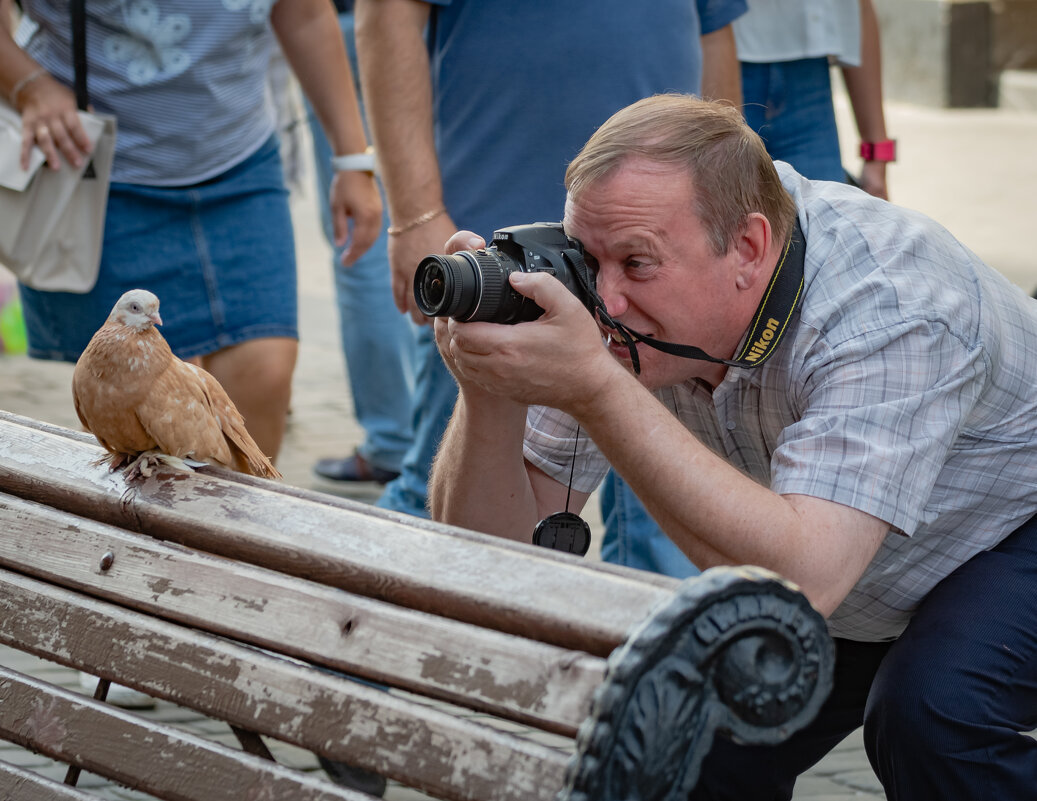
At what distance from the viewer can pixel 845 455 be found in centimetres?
179

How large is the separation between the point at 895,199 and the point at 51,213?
23.0 feet

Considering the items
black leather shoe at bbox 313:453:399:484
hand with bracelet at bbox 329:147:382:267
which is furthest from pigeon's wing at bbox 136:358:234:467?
black leather shoe at bbox 313:453:399:484

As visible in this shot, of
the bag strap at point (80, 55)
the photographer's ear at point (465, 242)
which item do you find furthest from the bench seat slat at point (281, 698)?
the bag strap at point (80, 55)

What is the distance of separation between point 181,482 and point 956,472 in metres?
1.12

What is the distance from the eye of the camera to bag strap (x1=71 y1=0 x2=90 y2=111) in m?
3.03

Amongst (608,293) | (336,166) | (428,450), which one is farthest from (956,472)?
(336,166)

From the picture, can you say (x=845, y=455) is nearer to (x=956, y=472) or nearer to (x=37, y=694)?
(x=956, y=472)

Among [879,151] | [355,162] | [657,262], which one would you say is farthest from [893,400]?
[879,151]

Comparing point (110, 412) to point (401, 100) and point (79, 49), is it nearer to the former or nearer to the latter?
point (401, 100)

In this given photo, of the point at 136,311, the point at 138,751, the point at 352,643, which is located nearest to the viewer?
the point at 352,643

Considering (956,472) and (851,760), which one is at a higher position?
(956,472)

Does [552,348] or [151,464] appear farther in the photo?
[151,464]

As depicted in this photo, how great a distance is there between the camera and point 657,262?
194 cm

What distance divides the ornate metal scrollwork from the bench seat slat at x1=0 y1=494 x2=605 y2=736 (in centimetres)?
7
